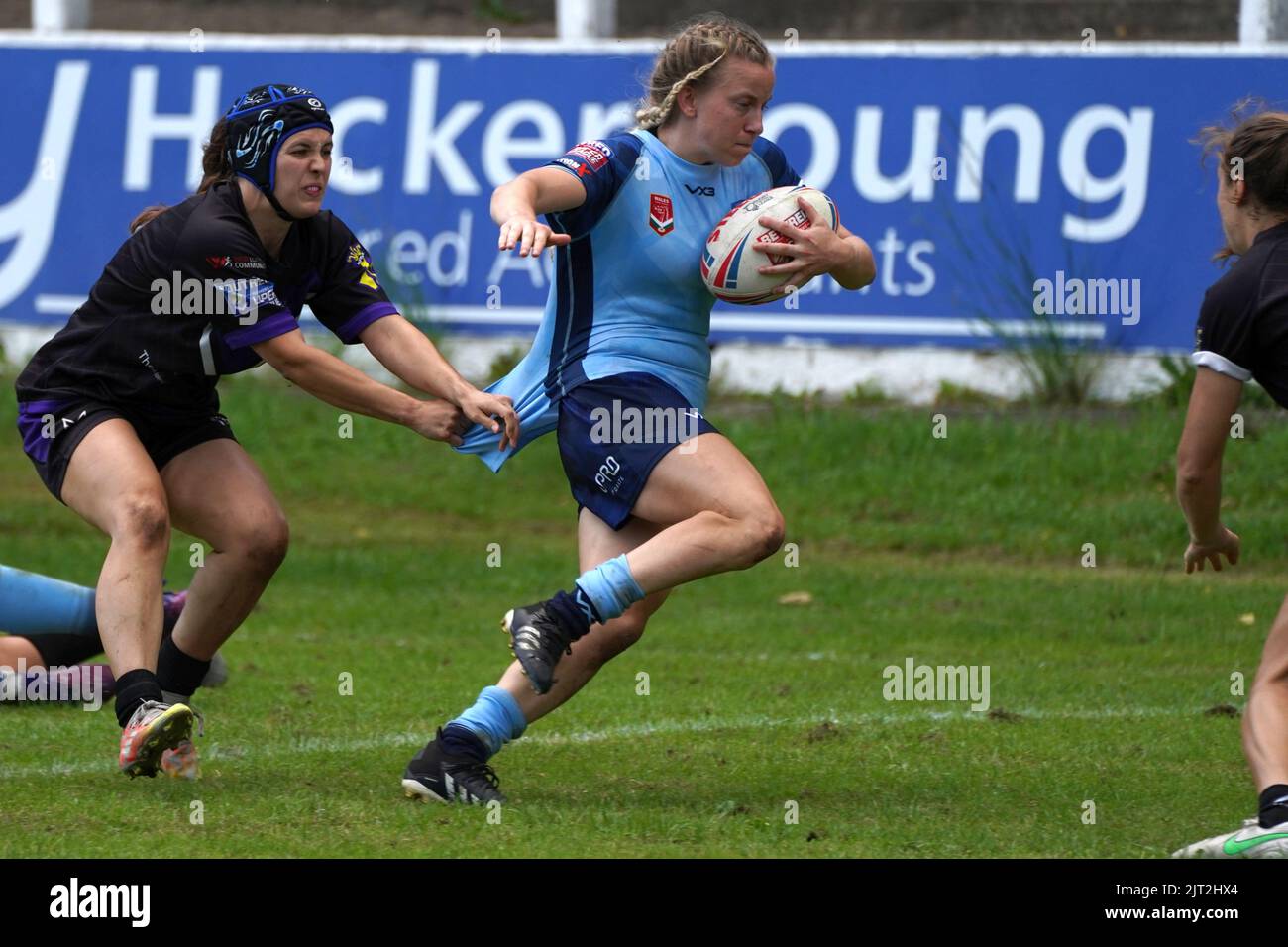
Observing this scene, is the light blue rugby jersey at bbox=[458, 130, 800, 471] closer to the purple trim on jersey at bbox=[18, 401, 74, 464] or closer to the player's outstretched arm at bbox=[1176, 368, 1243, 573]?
the purple trim on jersey at bbox=[18, 401, 74, 464]

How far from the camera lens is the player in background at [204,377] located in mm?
5883

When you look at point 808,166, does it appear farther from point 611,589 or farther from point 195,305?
point 611,589

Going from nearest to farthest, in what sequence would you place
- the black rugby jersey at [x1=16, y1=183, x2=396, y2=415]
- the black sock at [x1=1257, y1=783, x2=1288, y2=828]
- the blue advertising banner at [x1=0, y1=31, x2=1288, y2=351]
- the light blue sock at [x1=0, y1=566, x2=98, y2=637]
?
the black sock at [x1=1257, y1=783, x2=1288, y2=828], the black rugby jersey at [x1=16, y1=183, x2=396, y2=415], the light blue sock at [x1=0, y1=566, x2=98, y2=637], the blue advertising banner at [x1=0, y1=31, x2=1288, y2=351]

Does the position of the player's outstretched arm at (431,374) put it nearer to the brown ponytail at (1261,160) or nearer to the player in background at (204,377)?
the player in background at (204,377)

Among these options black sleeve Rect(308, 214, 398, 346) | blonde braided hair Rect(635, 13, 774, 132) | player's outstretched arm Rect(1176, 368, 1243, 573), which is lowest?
player's outstretched arm Rect(1176, 368, 1243, 573)

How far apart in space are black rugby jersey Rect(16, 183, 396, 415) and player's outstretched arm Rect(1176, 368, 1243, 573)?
262 centimetres

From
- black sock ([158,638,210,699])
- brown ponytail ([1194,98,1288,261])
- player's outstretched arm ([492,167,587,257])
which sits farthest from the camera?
black sock ([158,638,210,699])

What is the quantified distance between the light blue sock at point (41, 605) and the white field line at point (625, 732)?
3.01 feet

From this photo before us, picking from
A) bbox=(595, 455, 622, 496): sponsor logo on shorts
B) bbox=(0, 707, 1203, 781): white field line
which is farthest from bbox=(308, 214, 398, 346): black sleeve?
bbox=(0, 707, 1203, 781): white field line

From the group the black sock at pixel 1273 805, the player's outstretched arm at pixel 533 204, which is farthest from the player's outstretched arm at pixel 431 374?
the black sock at pixel 1273 805

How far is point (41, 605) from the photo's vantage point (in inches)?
289

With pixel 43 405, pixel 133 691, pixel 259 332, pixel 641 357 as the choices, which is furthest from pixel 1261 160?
pixel 43 405

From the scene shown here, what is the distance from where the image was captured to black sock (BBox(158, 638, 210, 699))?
6.57m

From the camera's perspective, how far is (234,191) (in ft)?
20.1
